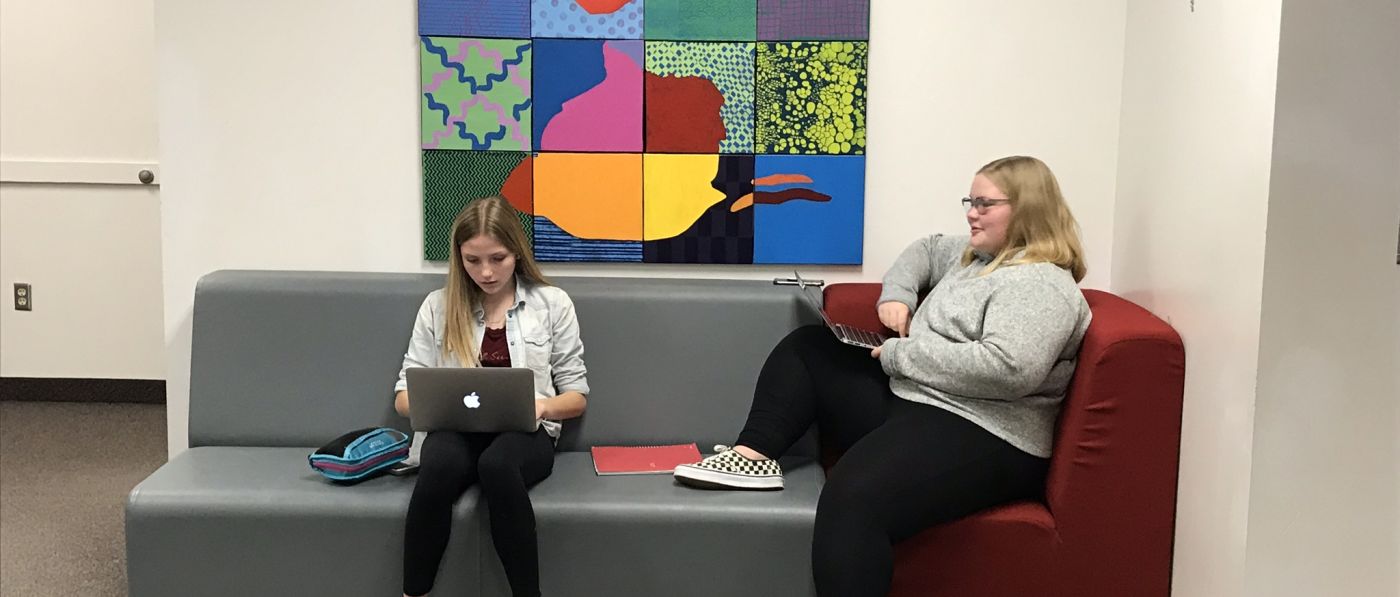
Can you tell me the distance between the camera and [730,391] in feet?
9.99

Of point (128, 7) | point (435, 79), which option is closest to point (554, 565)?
point (435, 79)

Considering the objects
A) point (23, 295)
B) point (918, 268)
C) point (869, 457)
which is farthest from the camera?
point (23, 295)

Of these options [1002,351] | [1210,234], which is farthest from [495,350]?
[1210,234]

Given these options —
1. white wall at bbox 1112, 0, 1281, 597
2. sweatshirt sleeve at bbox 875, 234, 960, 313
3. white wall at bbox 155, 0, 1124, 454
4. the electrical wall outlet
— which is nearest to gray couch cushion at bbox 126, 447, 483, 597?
white wall at bbox 155, 0, 1124, 454

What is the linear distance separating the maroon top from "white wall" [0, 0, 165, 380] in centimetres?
289

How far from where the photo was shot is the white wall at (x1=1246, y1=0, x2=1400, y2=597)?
2.09 metres

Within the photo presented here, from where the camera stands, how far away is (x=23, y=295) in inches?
202

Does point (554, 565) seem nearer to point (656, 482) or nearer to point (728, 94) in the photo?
point (656, 482)

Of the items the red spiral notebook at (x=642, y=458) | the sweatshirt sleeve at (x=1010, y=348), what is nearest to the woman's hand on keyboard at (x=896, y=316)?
the sweatshirt sleeve at (x=1010, y=348)

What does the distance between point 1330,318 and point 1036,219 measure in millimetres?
705

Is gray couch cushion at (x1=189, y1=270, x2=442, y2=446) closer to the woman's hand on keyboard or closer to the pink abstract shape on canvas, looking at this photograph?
the pink abstract shape on canvas

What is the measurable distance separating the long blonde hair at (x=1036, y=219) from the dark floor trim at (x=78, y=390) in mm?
4054

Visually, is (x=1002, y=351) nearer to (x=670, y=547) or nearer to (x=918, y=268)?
(x=918, y=268)

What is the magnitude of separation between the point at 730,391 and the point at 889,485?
70 cm
